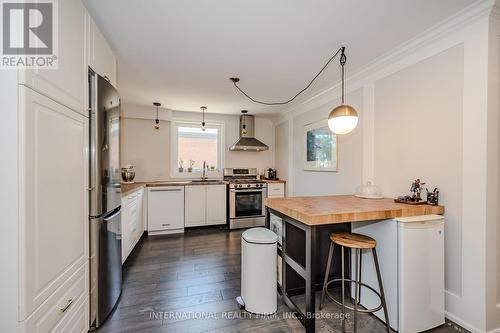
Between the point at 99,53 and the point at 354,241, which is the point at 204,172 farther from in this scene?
the point at 354,241

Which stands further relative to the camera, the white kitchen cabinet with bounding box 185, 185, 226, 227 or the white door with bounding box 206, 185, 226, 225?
the white door with bounding box 206, 185, 226, 225

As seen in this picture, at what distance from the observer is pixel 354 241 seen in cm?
157

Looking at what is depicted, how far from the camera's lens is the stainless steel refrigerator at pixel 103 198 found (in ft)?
4.97

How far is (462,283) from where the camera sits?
1578 millimetres

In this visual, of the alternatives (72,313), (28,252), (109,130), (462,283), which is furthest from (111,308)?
(462,283)

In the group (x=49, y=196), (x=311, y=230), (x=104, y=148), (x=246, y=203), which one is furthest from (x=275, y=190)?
(x=49, y=196)

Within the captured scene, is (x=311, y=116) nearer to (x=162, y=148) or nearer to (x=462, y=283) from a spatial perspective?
(x=462, y=283)

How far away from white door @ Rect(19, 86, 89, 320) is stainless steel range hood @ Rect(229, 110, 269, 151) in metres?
3.23

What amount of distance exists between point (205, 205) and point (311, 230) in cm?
298

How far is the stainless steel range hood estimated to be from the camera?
4.51 m

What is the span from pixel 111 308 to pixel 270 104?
3.64m

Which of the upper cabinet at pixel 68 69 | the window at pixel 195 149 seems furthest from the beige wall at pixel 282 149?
the upper cabinet at pixel 68 69

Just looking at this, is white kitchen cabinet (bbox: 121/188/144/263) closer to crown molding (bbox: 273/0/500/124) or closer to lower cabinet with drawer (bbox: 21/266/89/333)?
lower cabinet with drawer (bbox: 21/266/89/333)

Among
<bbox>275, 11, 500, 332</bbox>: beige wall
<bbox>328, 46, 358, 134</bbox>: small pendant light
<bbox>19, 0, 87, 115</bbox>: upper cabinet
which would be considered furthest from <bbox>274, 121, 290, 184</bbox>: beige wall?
<bbox>19, 0, 87, 115</bbox>: upper cabinet
